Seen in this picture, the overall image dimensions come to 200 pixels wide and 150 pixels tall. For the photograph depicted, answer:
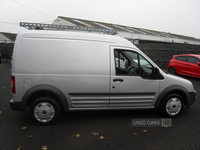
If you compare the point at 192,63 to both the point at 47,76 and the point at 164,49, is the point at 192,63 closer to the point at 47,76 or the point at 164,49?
the point at 164,49

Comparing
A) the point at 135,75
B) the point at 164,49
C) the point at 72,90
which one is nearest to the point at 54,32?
the point at 72,90

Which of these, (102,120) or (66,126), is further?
(102,120)

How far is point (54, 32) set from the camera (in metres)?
3.77

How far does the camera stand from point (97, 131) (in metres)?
3.61

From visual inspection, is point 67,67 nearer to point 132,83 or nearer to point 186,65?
point 132,83

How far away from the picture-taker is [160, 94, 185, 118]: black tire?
4.17 meters

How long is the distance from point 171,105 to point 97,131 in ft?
6.67

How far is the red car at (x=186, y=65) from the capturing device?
948cm

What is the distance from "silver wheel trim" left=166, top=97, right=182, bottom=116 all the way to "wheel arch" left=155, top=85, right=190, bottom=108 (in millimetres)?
182

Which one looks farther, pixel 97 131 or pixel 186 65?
pixel 186 65

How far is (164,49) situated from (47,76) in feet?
45.1


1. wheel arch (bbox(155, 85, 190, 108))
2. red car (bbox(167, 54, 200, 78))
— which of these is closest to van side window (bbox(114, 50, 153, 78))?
wheel arch (bbox(155, 85, 190, 108))

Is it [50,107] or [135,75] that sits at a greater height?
[135,75]

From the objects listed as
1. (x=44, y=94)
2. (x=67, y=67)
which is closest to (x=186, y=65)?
(x=67, y=67)
